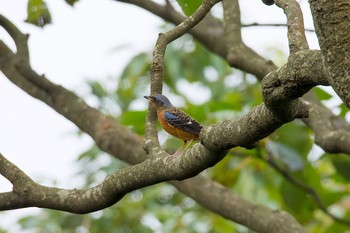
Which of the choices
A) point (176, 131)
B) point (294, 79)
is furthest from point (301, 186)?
point (294, 79)

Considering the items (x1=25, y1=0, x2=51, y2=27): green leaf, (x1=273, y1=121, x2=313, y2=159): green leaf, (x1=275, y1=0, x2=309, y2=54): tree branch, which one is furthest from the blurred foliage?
(x1=275, y1=0, x2=309, y2=54): tree branch

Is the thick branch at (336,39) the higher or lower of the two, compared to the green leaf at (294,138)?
lower

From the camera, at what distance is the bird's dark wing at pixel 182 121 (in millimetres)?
4308

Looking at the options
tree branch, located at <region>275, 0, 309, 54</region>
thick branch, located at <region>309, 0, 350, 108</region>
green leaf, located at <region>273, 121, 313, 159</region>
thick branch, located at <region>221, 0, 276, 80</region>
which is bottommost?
thick branch, located at <region>309, 0, 350, 108</region>

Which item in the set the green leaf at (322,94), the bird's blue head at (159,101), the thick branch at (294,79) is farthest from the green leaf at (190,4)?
the green leaf at (322,94)

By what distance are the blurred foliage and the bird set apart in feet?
2.56

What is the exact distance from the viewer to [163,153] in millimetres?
3475

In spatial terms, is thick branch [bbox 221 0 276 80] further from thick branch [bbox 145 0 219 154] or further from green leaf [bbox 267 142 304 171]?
thick branch [bbox 145 0 219 154]

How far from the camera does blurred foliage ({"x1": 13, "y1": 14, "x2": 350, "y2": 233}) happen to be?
5.54 m

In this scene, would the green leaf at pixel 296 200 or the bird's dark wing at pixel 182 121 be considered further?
the green leaf at pixel 296 200

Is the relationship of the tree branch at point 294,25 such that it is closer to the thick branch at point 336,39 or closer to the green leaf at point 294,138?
the thick branch at point 336,39

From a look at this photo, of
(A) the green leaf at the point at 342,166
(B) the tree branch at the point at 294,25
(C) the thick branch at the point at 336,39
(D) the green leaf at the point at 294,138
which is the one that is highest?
(D) the green leaf at the point at 294,138

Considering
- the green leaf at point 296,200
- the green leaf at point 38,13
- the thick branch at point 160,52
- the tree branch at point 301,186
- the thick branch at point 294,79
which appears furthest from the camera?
the green leaf at point 296,200

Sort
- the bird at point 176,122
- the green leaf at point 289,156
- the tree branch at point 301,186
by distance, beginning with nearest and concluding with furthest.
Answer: the bird at point 176,122, the green leaf at point 289,156, the tree branch at point 301,186
